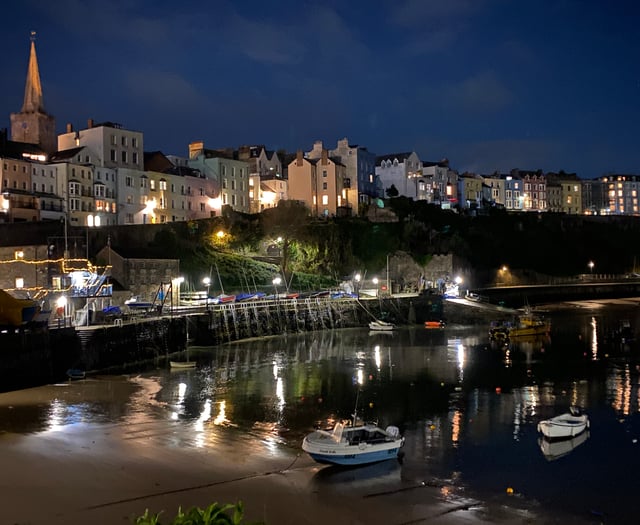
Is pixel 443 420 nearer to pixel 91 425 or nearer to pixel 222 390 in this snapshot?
pixel 222 390

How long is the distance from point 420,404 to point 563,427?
659 centimetres

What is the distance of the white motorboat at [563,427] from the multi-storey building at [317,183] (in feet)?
208

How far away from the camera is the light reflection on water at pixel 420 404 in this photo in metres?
19.0

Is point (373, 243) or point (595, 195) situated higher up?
point (595, 195)

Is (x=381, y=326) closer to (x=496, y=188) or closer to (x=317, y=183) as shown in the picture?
(x=317, y=183)

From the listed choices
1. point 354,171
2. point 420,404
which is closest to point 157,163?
point 354,171

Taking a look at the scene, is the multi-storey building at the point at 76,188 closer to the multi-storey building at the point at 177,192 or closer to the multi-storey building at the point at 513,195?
the multi-storey building at the point at 177,192

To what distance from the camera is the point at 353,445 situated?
18984mm

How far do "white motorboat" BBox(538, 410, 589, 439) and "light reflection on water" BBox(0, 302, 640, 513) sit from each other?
0.40 metres

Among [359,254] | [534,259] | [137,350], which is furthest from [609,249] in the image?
[137,350]

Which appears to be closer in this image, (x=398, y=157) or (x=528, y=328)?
(x=528, y=328)

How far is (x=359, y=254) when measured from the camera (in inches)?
3179

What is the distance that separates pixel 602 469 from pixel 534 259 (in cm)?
8818

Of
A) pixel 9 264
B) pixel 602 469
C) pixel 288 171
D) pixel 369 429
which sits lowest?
pixel 602 469
